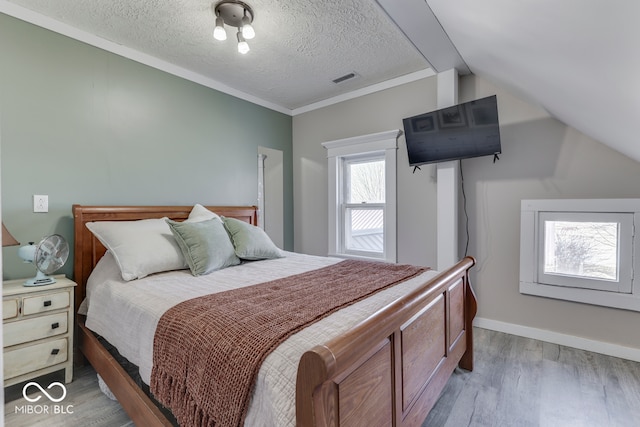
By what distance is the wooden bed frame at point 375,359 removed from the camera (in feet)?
3.10

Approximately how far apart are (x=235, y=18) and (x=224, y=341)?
2.22m

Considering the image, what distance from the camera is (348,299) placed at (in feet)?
5.32

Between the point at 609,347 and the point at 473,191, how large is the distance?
1581 mm

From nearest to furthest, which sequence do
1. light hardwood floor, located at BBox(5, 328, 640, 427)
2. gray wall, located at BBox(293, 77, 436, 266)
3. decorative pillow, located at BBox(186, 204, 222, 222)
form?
light hardwood floor, located at BBox(5, 328, 640, 427) < decorative pillow, located at BBox(186, 204, 222, 222) < gray wall, located at BBox(293, 77, 436, 266)

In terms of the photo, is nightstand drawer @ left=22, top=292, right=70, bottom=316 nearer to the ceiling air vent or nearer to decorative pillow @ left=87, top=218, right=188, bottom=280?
decorative pillow @ left=87, top=218, right=188, bottom=280

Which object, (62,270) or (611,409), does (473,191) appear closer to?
(611,409)

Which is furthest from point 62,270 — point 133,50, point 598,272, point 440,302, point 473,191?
point 598,272

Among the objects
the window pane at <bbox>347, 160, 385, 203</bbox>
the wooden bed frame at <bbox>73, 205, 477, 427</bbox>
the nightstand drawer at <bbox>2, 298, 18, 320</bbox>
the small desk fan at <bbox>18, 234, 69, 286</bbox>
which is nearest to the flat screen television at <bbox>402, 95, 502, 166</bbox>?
the window pane at <bbox>347, 160, 385, 203</bbox>

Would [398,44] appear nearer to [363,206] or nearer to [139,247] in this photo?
[363,206]

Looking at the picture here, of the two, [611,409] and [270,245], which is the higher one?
[270,245]

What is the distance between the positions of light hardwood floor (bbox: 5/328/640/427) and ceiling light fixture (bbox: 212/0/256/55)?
2545 mm

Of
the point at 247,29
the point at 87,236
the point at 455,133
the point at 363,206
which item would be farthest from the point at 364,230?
the point at 87,236

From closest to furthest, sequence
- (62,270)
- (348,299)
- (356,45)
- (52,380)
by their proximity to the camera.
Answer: (348,299) < (52,380) < (62,270) < (356,45)

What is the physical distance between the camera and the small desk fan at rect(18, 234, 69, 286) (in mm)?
2078
